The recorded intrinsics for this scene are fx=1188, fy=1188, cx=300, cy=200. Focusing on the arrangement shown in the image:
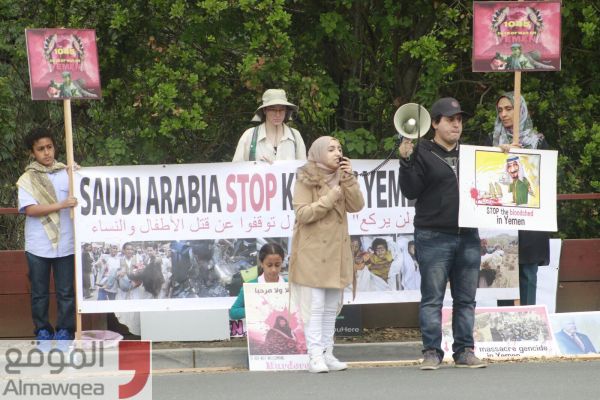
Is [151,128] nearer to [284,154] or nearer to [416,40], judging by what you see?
[284,154]

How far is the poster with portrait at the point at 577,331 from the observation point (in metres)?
9.67

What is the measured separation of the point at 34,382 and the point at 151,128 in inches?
118

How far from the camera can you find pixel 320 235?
9047 mm

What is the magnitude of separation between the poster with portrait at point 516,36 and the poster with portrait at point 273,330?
2.54 meters

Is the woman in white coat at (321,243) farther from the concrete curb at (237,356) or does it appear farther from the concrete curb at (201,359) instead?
the concrete curb at (201,359)

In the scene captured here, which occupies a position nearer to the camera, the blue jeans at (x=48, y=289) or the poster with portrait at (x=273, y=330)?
the poster with portrait at (x=273, y=330)

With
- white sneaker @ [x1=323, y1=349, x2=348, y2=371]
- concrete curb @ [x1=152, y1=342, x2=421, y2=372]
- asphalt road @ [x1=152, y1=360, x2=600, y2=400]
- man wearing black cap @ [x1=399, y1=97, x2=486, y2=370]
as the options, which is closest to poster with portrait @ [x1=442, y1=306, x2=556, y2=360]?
asphalt road @ [x1=152, y1=360, x2=600, y2=400]

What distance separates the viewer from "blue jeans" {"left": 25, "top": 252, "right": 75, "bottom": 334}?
1009 centimetres

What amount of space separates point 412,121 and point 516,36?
5.30ft

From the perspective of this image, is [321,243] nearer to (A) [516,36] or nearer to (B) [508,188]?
(B) [508,188]

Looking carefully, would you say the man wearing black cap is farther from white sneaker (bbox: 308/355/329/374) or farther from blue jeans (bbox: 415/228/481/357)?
white sneaker (bbox: 308/355/329/374)

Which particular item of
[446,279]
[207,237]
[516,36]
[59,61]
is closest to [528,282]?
[446,279]

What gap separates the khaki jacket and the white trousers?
0.13m

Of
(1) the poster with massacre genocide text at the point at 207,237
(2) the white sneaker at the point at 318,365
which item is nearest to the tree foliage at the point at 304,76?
(1) the poster with massacre genocide text at the point at 207,237
